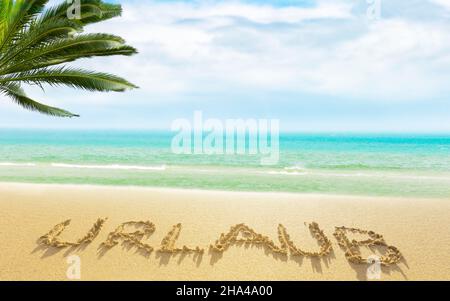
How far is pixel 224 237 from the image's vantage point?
21.9 ft

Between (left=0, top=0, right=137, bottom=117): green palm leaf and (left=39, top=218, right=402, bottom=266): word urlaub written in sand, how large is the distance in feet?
10.5

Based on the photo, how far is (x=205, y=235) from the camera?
684 centimetres

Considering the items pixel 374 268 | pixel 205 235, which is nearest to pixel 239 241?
pixel 205 235

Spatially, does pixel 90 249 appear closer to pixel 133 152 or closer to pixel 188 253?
pixel 188 253

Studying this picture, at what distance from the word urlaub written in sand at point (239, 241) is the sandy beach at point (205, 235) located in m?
0.03

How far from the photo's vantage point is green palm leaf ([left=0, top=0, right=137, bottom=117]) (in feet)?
24.4

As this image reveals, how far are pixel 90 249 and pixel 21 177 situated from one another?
13210mm

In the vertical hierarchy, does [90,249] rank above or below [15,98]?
below

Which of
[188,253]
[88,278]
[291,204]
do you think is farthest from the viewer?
[291,204]

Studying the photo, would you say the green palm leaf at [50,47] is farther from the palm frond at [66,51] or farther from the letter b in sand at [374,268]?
the letter b in sand at [374,268]

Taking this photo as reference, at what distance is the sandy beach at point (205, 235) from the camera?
5656 mm

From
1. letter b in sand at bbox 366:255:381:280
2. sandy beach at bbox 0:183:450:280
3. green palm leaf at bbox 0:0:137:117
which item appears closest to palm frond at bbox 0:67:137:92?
green palm leaf at bbox 0:0:137:117

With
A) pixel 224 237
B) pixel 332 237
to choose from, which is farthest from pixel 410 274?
pixel 224 237

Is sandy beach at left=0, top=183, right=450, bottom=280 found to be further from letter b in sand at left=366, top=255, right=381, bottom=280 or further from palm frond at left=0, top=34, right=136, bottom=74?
palm frond at left=0, top=34, right=136, bottom=74
